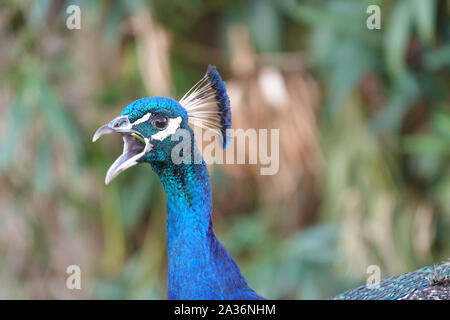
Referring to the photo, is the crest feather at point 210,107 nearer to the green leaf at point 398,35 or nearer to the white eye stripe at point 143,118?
the white eye stripe at point 143,118

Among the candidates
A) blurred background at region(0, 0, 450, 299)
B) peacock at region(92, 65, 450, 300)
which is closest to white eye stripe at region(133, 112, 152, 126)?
peacock at region(92, 65, 450, 300)

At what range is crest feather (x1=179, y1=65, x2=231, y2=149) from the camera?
1139 millimetres

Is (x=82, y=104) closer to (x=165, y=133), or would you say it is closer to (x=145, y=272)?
(x=145, y=272)

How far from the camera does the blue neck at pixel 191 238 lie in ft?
3.69

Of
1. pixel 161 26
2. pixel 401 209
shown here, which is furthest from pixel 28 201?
pixel 401 209

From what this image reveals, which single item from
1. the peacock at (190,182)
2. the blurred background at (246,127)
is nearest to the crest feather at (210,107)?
the peacock at (190,182)

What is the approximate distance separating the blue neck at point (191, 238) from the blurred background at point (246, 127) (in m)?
1.21

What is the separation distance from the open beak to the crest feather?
0.33ft

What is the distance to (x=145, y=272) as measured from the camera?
2527 mm

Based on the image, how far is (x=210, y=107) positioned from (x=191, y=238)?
22 centimetres

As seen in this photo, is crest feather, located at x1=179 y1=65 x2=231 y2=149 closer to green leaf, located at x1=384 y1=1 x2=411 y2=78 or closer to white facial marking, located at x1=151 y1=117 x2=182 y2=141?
white facial marking, located at x1=151 y1=117 x2=182 y2=141

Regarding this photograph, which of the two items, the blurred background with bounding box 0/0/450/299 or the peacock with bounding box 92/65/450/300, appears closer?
the peacock with bounding box 92/65/450/300

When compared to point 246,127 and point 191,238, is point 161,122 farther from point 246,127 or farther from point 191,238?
point 246,127
